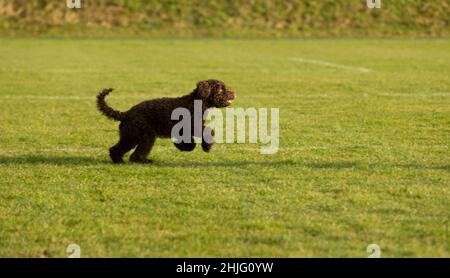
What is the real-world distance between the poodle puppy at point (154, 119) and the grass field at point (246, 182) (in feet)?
0.57

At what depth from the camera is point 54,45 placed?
35.1m

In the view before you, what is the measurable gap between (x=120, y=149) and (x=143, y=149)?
24 cm

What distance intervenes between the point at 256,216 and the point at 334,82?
12736 mm

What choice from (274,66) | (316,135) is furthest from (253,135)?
(274,66)

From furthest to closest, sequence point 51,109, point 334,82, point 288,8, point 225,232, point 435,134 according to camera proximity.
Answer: point 288,8
point 334,82
point 51,109
point 435,134
point 225,232

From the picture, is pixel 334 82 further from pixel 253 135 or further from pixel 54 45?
pixel 54 45

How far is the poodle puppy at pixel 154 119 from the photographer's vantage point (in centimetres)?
824

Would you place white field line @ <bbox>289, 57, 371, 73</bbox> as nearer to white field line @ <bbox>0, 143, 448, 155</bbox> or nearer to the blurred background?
white field line @ <bbox>0, 143, 448, 155</bbox>

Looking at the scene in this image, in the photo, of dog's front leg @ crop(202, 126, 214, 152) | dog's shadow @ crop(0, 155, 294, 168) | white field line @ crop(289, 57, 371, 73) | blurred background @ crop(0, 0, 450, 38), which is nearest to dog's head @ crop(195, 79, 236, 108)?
dog's front leg @ crop(202, 126, 214, 152)

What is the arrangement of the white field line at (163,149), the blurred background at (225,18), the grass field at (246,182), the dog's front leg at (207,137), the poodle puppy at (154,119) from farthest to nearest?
1. the blurred background at (225,18)
2. the white field line at (163,149)
3. the dog's front leg at (207,137)
4. the poodle puppy at (154,119)
5. the grass field at (246,182)

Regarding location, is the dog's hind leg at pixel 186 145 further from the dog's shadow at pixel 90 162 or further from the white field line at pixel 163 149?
the white field line at pixel 163 149

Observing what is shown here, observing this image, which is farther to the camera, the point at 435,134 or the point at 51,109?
the point at 51,109

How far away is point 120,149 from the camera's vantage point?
330 inches

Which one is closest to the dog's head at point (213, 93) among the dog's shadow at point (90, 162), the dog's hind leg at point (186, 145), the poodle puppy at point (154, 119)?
the poodle puppy at point (154, 119)
